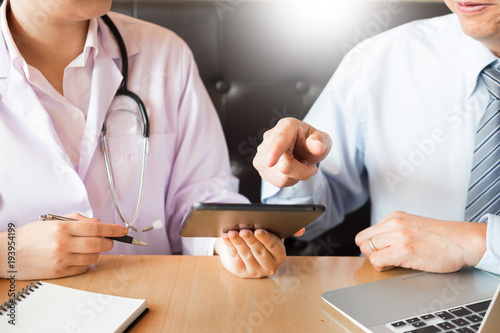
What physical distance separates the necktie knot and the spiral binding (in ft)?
2.88

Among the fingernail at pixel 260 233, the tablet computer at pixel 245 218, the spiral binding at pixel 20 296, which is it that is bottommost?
the spiral binding at pixel 20 296

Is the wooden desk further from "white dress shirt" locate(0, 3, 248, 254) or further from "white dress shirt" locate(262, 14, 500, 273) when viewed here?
"white dress shirt" locate(262, 14, 500, 273)

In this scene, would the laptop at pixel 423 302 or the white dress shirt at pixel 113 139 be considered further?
the white dress shirt at pixel 113 139

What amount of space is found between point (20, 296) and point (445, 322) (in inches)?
22.2

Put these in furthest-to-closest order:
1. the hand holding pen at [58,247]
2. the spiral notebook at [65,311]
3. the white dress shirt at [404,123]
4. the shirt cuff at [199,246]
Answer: the white dress shirt at [404,123] → the shirt cuff at [199,246] → the hand holding pen at [58,247] → the spiral notebook at [65,311]

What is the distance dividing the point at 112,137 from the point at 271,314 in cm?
53

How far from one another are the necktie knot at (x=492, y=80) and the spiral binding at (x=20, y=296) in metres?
0.88

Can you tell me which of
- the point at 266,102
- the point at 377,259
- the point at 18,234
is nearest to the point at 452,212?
the point at 377,259

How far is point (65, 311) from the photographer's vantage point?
0.69 meters

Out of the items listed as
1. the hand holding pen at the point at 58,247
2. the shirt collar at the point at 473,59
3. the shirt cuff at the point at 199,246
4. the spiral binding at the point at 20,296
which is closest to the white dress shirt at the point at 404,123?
the shirt collar at the point at 473,59

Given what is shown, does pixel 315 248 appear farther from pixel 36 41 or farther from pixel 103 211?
pixel 36 41

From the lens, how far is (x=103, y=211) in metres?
1.08

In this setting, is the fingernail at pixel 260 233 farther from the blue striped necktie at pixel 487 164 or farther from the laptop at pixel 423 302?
the blue striped necktie at pixel 487 164

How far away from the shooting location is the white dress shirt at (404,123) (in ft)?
3.71
